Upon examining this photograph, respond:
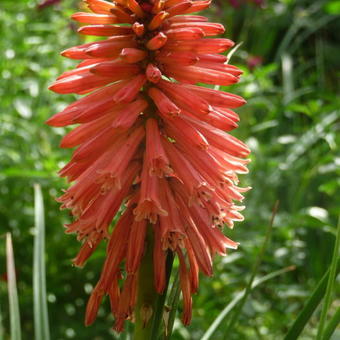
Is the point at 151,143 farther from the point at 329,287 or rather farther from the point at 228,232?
the point at 228,232

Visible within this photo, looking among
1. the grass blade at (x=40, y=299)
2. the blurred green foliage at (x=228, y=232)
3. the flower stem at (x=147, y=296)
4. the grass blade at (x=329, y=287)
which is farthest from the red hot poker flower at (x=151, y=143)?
the blurred green foliage at (x=228, y=232)

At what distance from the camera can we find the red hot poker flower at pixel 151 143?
79.1 inches

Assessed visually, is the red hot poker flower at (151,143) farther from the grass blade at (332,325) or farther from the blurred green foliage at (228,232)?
the blurred green foliage at (228,232)

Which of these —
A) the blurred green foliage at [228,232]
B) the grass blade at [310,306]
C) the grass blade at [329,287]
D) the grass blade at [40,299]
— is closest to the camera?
the grass blade at [329,287]

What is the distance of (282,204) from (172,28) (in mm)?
5094

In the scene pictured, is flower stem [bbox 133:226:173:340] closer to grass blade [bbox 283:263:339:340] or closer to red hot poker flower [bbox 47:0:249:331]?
red hot poker flower [bbox 47:0:249:331]

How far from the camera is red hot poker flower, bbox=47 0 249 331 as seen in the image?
2.01 metres

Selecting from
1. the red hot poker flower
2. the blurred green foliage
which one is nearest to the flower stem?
the red hot poker flower

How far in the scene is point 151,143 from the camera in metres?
2.05

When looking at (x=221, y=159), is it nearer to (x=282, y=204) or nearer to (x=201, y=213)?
(x=201, y=213)

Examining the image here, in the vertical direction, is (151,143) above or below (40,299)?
above

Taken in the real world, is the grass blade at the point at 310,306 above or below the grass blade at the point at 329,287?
below

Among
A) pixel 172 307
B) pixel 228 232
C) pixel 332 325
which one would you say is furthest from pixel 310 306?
pixel 228 232

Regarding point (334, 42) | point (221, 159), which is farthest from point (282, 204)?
Answer: point (334, 42)
